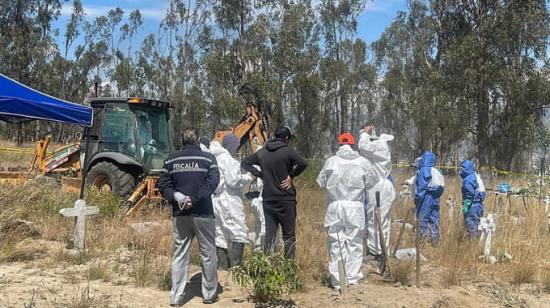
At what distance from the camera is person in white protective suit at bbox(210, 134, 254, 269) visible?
709 cm

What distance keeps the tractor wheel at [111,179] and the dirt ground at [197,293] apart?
4204 mm

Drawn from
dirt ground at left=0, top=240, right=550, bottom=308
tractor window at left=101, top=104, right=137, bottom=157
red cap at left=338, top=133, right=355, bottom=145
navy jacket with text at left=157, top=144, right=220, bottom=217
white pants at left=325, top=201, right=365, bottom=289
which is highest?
tractor window at left=101, top=104, right=137, bottom=157

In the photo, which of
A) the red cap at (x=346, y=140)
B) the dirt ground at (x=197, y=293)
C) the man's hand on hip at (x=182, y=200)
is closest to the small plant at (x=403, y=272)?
the dirt ground at (x=197, y=293)

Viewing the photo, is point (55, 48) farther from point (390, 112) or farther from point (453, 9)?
point (453, 9)

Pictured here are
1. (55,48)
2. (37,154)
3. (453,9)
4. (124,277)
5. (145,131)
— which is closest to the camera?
(124,277)

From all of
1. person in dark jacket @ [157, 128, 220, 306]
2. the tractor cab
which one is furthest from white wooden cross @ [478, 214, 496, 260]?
the tractor cab

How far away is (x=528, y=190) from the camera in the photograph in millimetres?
12336

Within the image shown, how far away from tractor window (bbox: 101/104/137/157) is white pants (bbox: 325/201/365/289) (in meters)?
6.28

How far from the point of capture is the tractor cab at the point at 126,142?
1154cm

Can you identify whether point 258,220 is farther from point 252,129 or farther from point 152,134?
point 252,129

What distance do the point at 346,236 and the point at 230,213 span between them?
147 centimetres

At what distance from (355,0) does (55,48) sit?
23190 mm

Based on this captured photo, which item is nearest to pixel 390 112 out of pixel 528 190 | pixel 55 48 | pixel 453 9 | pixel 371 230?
pixel 453 9

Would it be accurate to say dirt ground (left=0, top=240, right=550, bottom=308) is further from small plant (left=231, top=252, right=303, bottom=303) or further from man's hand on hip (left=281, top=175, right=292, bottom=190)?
man's hand on hip (left=281, top=175, right=292, bottom=190)
